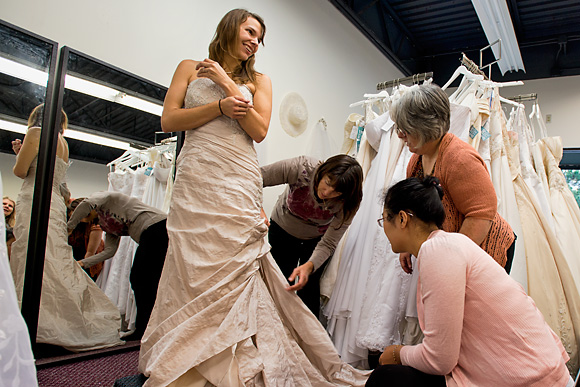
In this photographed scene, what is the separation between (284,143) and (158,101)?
1064mm

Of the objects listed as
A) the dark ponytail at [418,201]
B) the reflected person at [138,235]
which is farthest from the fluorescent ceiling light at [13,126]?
the dark ponytail at [418,201]

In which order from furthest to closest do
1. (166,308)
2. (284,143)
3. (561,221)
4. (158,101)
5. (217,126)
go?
1. (284,143)
2. (561,221)
3. (158,101)
4. (217,126)
5. (166,308)

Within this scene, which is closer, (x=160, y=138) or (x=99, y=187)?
(x=99, y=187)

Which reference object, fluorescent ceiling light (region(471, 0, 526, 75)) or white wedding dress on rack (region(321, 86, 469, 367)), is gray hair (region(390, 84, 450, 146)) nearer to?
white wedding dress on rack (region(321, 86, 469, 367))

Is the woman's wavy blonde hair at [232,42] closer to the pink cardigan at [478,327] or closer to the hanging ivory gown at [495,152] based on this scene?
the pink cardigan at [478,327]

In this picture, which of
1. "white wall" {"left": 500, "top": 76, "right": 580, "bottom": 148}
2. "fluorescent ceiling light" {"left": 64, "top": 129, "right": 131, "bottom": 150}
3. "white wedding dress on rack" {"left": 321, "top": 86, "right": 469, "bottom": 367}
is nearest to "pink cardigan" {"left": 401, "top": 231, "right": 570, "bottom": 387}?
"white wedding dress on rack" {"left": 321, "top": 86, "right": 469, "bottom": 367}

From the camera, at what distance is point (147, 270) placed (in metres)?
2.05

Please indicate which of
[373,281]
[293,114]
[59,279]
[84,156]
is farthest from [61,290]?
[293,114]

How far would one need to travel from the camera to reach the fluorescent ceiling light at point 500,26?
10.8 feet

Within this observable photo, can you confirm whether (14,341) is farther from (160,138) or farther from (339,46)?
(339,46)

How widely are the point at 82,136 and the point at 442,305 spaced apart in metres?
→ 1.61

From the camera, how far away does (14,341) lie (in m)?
0.82

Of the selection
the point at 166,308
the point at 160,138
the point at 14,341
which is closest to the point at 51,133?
the point at 160,138

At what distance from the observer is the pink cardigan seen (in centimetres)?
93
